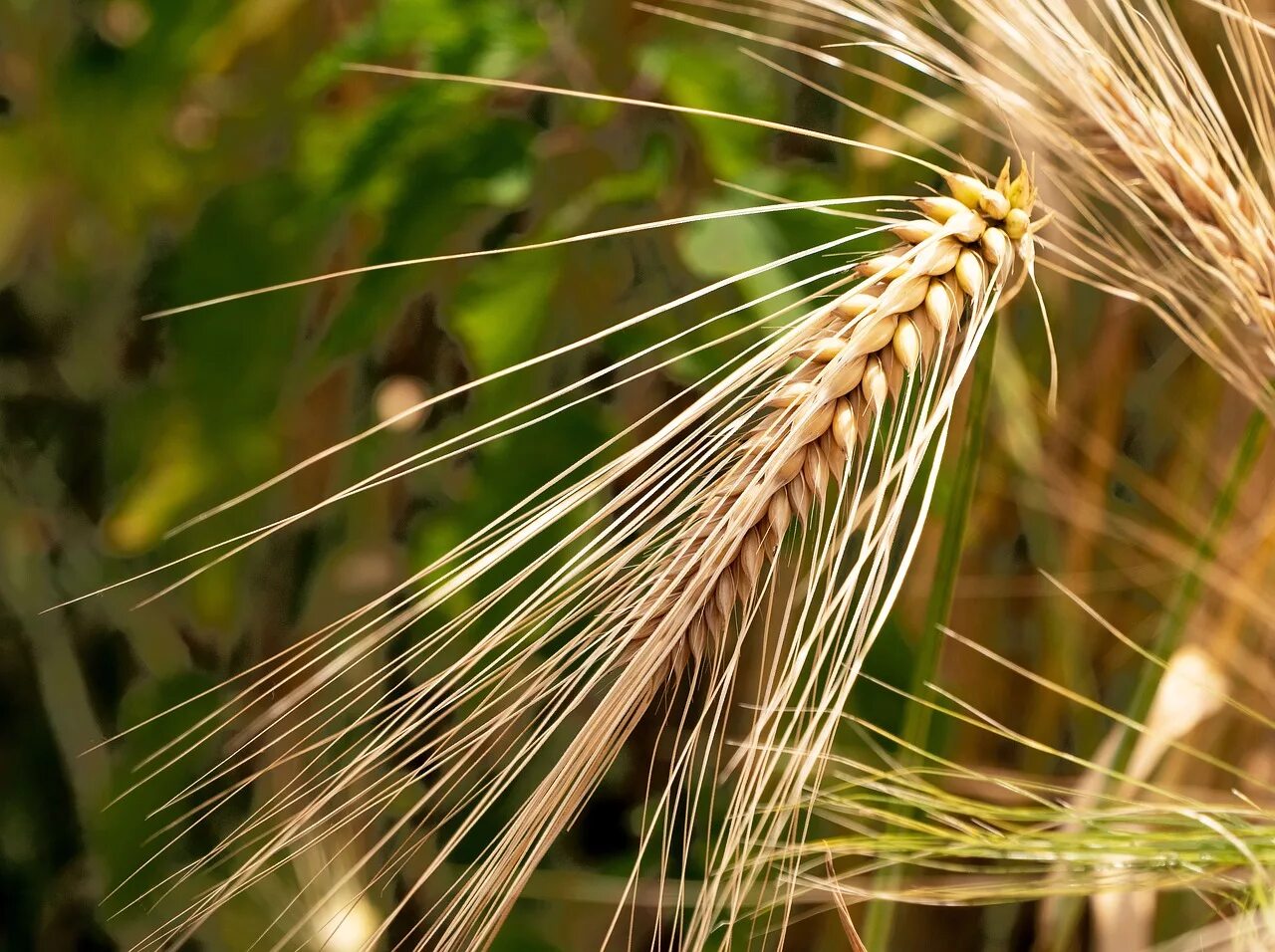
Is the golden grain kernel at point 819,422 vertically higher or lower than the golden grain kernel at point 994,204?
lower

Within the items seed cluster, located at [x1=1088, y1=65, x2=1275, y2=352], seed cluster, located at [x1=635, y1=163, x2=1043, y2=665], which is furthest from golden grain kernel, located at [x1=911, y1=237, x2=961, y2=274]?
seed cluster, located at [x1=1088, y1=65, x2=1275, y2=352]

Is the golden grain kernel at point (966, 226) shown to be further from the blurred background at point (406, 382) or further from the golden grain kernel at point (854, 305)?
the blurred background at point (406, 382)

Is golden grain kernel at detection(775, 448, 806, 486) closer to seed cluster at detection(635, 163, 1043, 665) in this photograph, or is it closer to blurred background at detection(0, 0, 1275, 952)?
seed cluster at detection(635, 163, 1043, 665)

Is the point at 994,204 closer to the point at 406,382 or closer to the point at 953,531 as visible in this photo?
the point at 953,531

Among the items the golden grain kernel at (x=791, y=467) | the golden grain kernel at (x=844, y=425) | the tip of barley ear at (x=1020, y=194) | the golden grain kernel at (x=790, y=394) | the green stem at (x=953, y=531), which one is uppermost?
the tip of barley ear at (x=1020, y=194)

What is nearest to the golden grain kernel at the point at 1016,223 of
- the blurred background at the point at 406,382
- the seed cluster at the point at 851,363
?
the seed cluster at the point at 851,363

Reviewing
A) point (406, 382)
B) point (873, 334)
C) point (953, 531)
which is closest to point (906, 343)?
point (873, 334)
